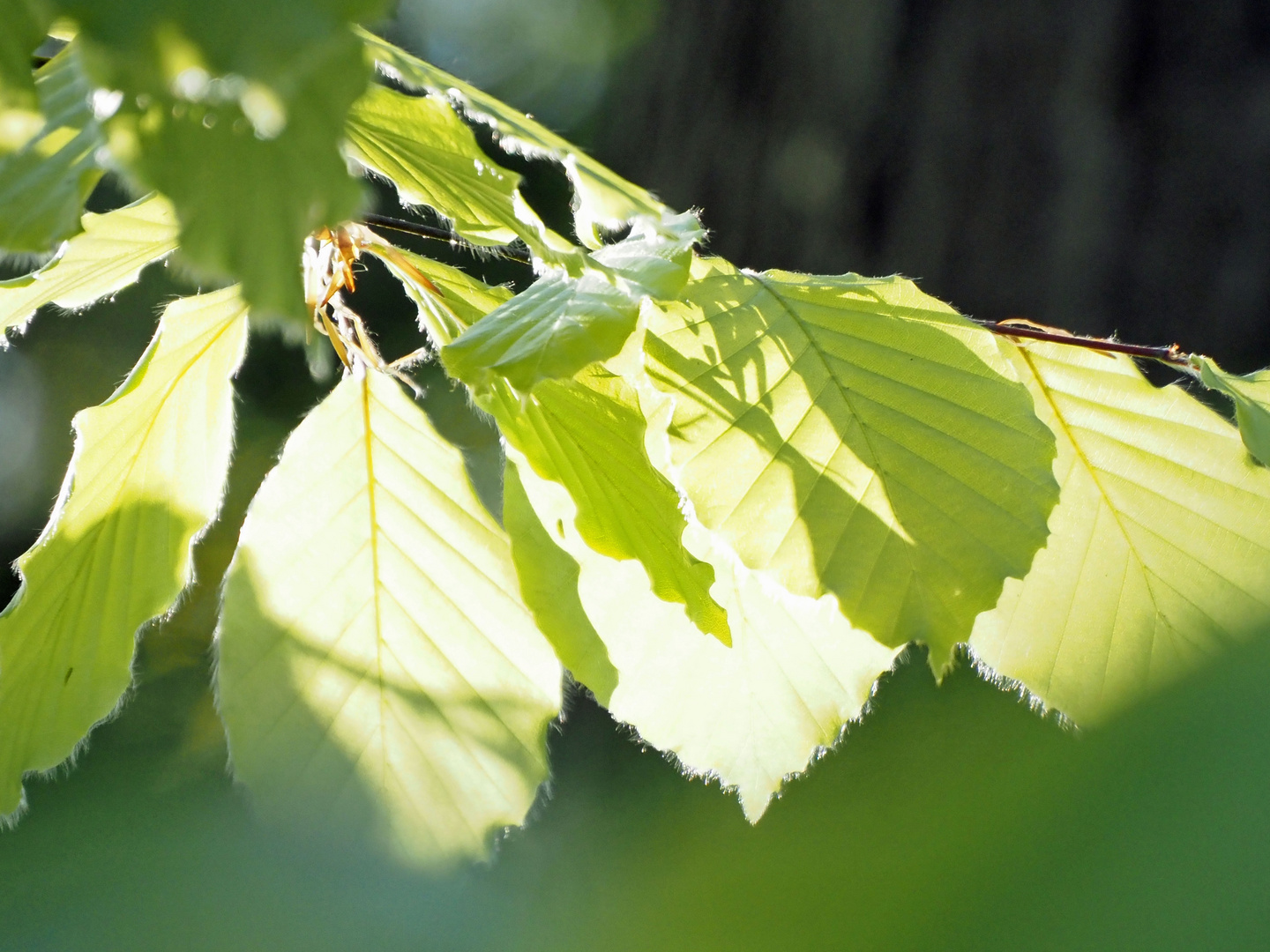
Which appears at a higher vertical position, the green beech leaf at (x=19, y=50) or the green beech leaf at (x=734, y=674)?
the green beech leaf at (x=19, y=50)

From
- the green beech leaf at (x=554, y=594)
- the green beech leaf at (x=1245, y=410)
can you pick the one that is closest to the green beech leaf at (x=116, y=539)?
the green beech leaf at (x=554, y=594)

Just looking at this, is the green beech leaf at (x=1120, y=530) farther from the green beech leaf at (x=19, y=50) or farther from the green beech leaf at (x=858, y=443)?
the green beech leaf at (x=19, y=50)

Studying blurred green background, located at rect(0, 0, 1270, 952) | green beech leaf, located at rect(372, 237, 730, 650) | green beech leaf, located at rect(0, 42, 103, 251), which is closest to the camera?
blurred green background, located at rect(0, 0, 1270, 952)

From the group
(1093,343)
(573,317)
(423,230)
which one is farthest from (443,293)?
(1093,343)

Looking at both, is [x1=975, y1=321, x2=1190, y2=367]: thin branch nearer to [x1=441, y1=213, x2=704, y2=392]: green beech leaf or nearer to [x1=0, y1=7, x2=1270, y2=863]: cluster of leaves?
[x1=0, y1=7, x2=1270, y2=863]: cluster of leaves

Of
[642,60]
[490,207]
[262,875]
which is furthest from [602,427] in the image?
[642,60]

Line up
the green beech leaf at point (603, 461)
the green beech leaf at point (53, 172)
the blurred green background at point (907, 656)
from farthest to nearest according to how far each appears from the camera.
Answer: the green beech leaf at point (603, 461) < the green beech leaf at point (53, 172) < the blurred green background at point (907, 656)

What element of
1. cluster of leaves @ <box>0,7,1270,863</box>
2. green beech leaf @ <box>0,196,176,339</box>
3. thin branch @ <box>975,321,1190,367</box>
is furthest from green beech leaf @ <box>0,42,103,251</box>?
thin branch @ <box>975,321,1190,367</box>
